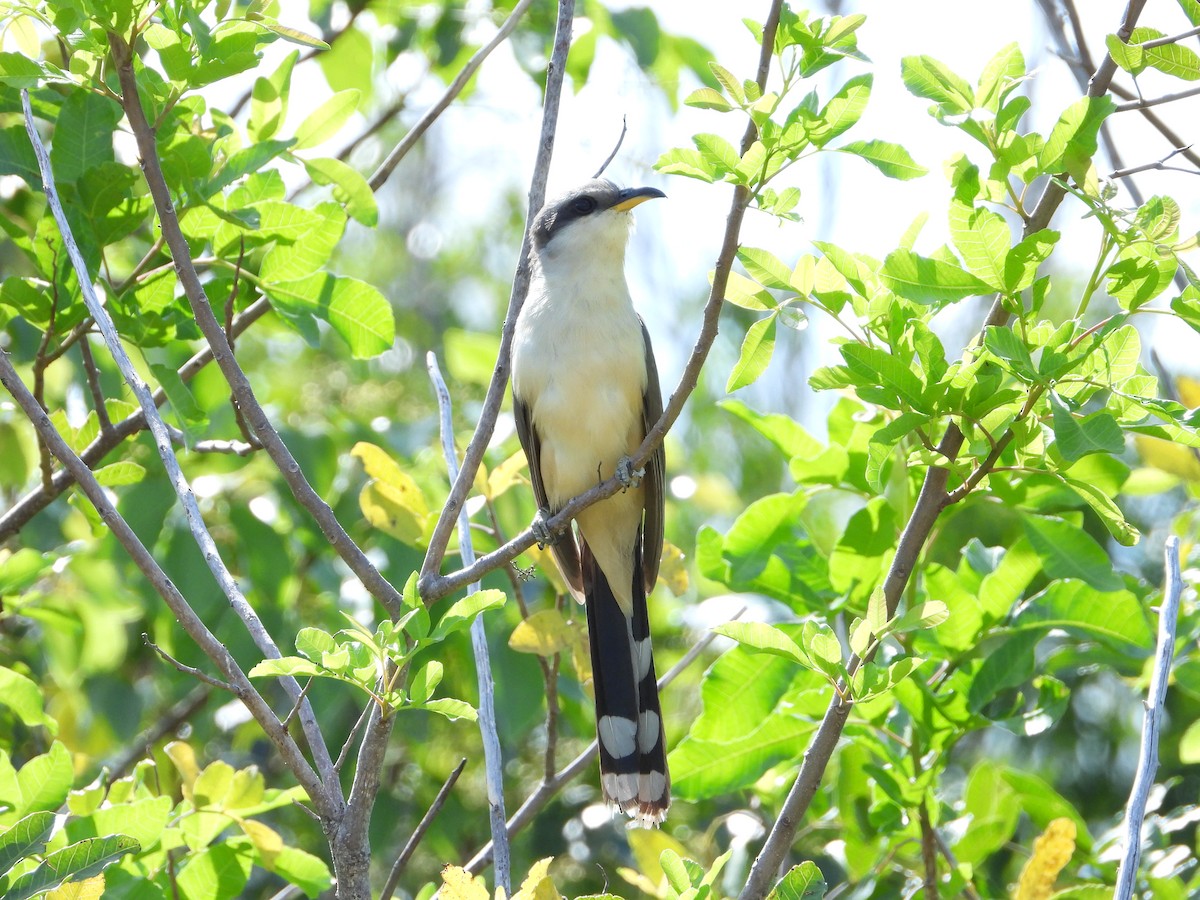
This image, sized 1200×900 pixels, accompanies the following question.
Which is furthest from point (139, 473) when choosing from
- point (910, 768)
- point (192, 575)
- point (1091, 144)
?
point (1091, 144)

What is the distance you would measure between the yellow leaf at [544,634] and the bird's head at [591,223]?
175 cm

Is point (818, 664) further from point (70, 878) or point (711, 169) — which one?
point (70, 878)

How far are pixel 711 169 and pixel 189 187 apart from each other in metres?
1.39

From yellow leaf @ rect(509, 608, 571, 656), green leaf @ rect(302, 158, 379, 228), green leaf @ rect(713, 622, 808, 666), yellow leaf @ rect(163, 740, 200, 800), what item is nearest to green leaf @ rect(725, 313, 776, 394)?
green leaf @ rect(713, 622, 808, 666)

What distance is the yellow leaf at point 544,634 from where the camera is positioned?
286 centimetres

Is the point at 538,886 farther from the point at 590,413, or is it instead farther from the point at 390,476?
the point at 590,413

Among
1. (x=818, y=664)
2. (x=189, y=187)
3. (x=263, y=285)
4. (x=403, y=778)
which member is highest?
(x=189, y=187)

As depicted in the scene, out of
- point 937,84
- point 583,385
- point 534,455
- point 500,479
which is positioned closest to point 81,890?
point 500,479

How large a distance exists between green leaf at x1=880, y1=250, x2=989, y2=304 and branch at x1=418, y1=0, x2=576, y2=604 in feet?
2.38

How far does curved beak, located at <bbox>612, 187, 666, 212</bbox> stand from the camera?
418 cm

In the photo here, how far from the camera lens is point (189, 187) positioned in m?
2.88

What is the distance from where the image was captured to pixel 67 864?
6.93ft

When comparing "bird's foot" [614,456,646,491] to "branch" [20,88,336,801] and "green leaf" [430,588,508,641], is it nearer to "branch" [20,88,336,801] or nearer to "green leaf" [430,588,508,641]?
"green leaf" [430,588,508,641]

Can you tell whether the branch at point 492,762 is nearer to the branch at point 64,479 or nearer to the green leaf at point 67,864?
the green leaf at point 67,864
